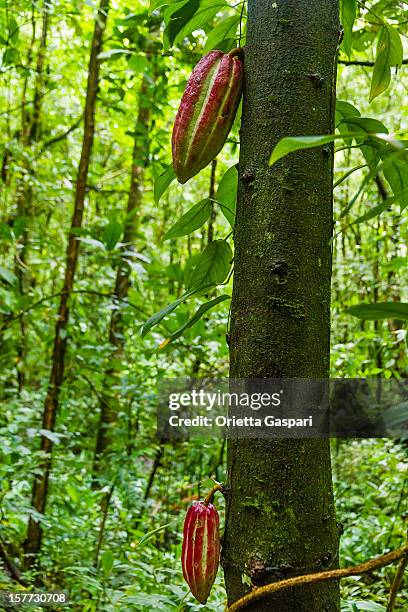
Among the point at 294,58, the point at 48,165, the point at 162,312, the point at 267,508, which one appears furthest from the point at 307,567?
the point at 48,165

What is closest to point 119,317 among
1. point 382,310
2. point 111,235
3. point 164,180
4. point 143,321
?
point 143,321

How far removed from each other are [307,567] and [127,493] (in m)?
1.80

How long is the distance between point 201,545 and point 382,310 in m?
0.25

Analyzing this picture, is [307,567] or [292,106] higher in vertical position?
[292,106]

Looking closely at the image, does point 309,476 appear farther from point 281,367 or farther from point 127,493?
point 127,493

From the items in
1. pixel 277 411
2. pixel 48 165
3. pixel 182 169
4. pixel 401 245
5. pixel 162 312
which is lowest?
pixel 277 411

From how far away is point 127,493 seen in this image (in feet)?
7.00

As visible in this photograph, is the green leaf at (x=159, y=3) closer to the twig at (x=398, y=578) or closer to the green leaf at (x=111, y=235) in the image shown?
the twig at (x=398, y=578)

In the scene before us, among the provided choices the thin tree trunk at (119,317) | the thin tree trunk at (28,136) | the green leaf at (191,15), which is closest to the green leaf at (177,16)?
the green leaf at (191,15)

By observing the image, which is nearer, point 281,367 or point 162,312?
point 281,367

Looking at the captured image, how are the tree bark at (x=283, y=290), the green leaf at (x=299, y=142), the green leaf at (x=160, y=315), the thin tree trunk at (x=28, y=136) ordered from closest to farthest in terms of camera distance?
1. the green leaf at (x=299, y=142)
2. the tree bark at (x=283, y=290)
3. the green leaf at (x=160, y=315)
4. the thin tree trunk at (x=28, y=136)

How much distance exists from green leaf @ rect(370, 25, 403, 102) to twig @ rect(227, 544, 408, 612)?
0.54m

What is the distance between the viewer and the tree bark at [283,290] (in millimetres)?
434

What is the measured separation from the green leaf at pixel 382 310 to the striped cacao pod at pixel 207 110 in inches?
9.2
